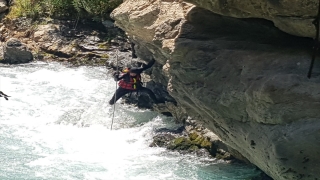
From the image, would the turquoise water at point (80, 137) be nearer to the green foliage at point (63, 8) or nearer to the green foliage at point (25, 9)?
the green foliage at point (63, 8)

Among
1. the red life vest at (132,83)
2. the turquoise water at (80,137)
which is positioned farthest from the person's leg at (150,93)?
the turquoise water at (80,137)

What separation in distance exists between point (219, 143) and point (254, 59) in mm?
4945

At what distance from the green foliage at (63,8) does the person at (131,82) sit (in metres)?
11.1

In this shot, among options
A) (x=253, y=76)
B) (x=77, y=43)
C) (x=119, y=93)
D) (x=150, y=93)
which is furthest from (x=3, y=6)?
(x=253, y=76)

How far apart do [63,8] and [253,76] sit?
21636 millimetres

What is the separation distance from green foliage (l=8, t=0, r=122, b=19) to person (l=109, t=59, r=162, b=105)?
11.1m

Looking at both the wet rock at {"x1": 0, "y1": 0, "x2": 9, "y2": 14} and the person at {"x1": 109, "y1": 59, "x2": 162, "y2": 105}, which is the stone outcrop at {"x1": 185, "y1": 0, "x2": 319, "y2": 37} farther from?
the wet rock at {"x1": 0, "y1": 0, "x2": 9, "y2": 14}

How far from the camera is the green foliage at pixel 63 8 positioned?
29.4 meters

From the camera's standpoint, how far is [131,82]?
1900 cm

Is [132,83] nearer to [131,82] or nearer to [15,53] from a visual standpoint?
[131,82]

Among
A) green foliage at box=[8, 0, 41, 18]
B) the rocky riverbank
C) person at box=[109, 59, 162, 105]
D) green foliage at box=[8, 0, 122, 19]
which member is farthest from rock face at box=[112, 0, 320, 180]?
green foliage at box=[8, 0, 41, 18]

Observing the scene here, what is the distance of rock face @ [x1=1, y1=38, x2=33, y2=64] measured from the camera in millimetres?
26812

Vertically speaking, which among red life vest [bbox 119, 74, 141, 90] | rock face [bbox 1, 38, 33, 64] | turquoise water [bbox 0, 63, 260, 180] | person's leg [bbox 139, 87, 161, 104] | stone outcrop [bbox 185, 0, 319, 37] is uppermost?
stone outcrop [bbox 185, 0, 319, 37]

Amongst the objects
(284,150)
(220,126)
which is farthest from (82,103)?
(284,150)
